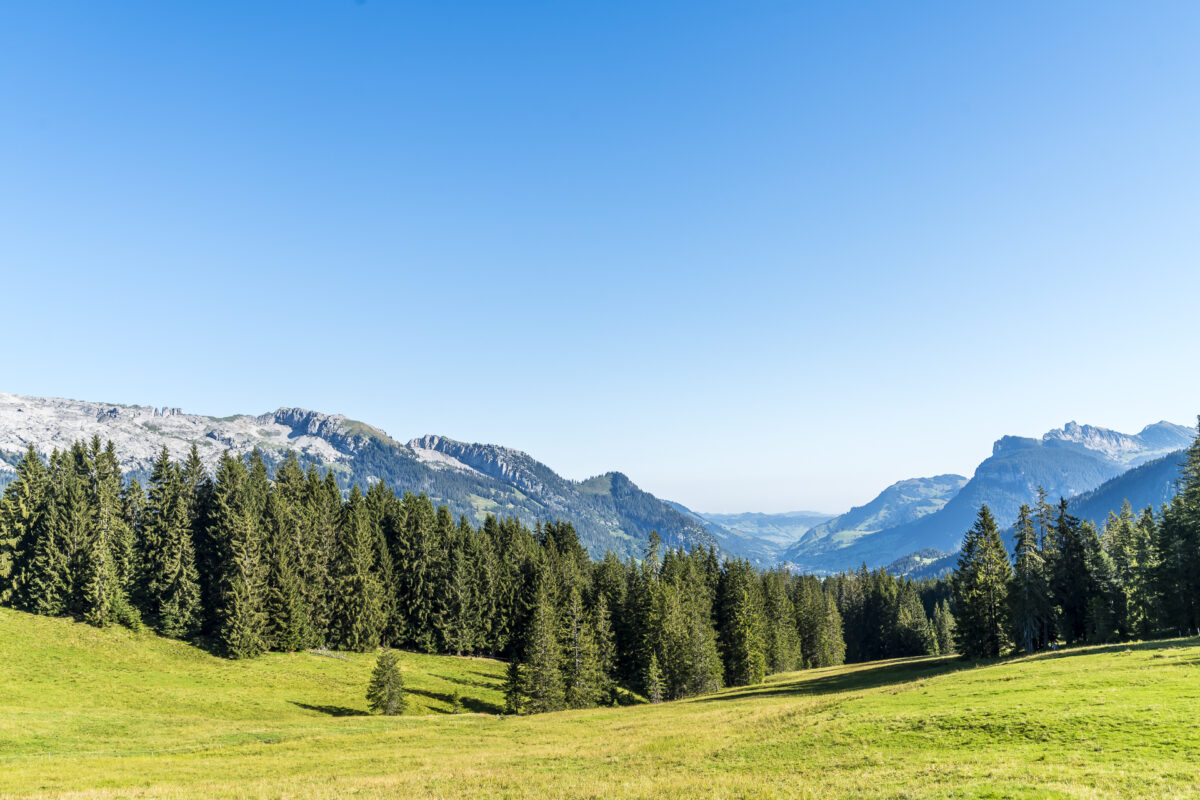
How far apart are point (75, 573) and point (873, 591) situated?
6397 inches

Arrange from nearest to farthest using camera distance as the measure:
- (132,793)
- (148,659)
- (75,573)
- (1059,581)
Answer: (132,793), (148,659), (75,573), (1059,581)

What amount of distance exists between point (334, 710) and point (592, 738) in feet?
99.2

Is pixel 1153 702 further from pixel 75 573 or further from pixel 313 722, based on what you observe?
pixel 75 573

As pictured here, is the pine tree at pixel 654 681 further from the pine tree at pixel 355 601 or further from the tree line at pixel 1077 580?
the tree line at pixel 1077 580

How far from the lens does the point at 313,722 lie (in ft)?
164

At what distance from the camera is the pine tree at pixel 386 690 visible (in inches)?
2192

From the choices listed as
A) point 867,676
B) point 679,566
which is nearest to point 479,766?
point 867,676

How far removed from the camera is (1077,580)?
78812mm

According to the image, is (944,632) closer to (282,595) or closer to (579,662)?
(579,662)

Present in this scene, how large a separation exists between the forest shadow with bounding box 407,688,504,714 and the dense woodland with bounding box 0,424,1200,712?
3604mm

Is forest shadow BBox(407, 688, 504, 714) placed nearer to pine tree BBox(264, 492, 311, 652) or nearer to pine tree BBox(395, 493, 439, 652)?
pine tree BBox(264, 492, 311, 652)

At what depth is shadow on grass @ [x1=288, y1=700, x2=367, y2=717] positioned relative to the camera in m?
55.8

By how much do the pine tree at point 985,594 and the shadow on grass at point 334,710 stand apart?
237 ft

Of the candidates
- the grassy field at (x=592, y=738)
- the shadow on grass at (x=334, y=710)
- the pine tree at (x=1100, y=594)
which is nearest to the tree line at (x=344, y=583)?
the grassy field at (x=592, y=738)
